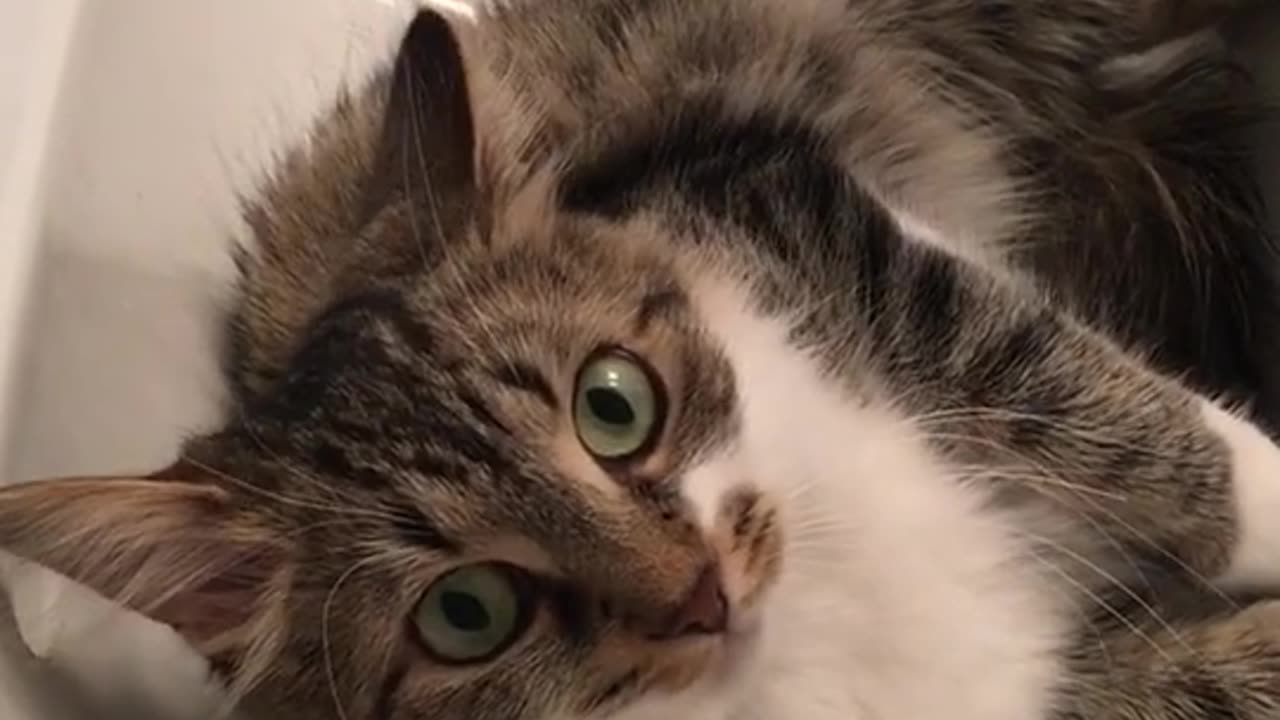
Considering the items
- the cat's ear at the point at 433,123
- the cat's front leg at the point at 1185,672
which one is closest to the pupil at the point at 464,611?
the cat's ear at the point at 433,123

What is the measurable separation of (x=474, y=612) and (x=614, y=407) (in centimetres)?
13

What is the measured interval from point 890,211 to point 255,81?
17.0 inches

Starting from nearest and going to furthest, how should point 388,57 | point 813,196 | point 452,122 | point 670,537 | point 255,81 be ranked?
1. point 670,537
2. point 452,122
3. point 813,196
4. point 255,81
5. point 388,57

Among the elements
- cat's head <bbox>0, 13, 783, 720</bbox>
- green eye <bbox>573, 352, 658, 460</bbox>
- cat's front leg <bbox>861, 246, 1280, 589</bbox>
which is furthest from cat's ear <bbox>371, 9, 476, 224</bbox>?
cat's front leg <bbox>861, 246, 1280, 589</bbox>

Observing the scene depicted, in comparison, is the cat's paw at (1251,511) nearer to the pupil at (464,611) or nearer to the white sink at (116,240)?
the pupil at (464,611)

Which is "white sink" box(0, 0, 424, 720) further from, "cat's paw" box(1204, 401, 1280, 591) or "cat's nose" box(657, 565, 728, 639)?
"cat's paw" box(1204, 401, 1280, 591)

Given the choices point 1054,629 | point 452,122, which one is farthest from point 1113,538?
point 452,122

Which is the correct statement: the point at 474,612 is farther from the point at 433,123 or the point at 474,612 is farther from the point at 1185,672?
the point at 1185,672

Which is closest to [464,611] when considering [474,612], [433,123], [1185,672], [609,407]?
[474,612]

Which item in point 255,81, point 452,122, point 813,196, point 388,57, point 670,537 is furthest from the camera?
point 388,57

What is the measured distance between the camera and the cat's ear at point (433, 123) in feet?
3.28

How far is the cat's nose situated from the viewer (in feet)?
2.91

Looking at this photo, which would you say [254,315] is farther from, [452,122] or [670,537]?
[670,537]

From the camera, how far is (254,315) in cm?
121
